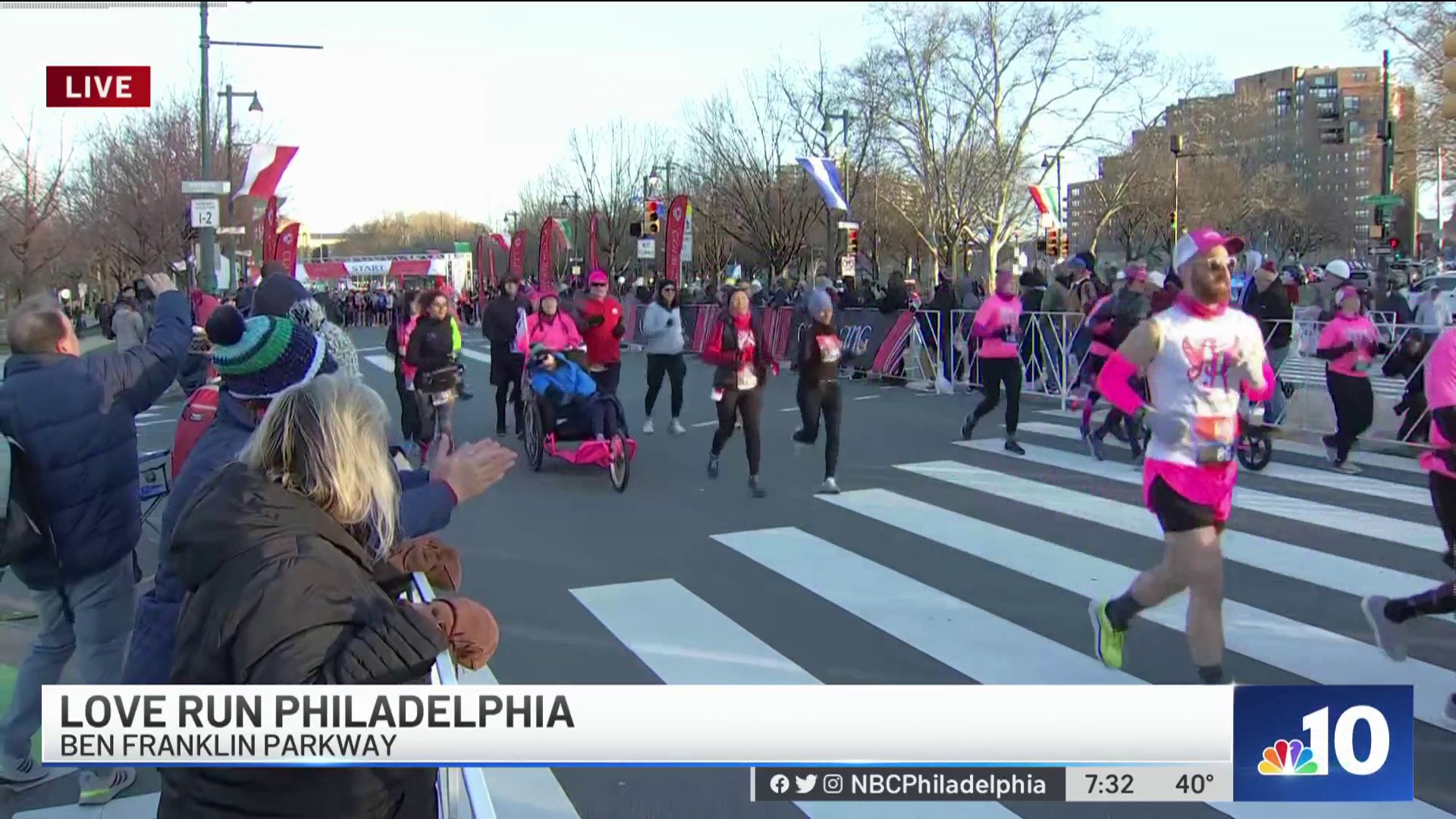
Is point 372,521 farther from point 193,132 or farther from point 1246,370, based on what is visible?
point 193,132

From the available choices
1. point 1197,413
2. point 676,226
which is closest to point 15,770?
point 1197,413

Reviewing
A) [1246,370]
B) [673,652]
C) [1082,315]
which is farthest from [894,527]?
[1082,315]

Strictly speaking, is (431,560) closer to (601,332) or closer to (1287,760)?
(1287,760)

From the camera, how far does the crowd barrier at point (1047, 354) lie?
12367 millimetres

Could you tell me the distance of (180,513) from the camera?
108 inches

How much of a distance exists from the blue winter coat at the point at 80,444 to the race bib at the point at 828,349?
599 cm

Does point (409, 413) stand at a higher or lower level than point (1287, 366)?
lower

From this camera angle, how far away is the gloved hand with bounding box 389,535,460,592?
2816mm

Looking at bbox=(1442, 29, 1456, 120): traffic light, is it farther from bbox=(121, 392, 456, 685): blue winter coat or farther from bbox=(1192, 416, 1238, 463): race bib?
bbox=(121, 392, 456, 685): blue winter coat

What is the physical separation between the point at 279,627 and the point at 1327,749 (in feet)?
7.11

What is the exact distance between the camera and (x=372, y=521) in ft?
7.83

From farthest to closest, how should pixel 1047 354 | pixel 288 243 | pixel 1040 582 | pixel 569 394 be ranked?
pixel 288 243 → pixel 1047 354 → pixel 569 394 → pixel 1040 582

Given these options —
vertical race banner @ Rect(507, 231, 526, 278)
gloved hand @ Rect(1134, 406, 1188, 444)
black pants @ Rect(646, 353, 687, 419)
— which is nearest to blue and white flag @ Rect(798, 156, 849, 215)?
black pants @ Rect(646, 353, 687, 419)

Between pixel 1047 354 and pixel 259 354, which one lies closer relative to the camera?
pixel 259 354
